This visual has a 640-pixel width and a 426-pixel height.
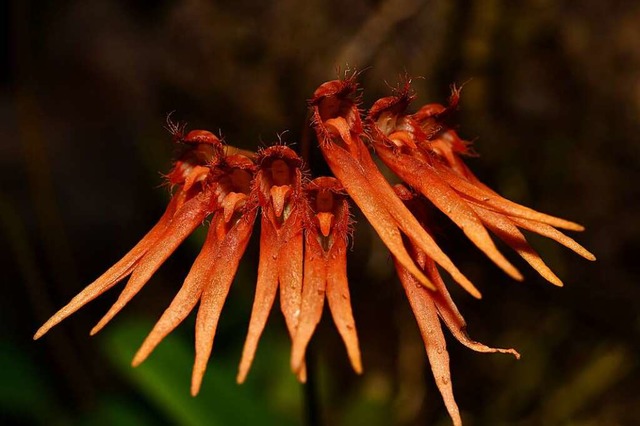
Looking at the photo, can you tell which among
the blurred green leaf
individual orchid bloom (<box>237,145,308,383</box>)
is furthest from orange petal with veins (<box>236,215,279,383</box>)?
the blurred green leaf

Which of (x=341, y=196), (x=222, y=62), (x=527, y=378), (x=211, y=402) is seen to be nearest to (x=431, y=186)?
(x=341, y=196)

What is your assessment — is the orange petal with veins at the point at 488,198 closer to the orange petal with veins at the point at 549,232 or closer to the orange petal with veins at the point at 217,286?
the orange petal with veins at the point at 549,232

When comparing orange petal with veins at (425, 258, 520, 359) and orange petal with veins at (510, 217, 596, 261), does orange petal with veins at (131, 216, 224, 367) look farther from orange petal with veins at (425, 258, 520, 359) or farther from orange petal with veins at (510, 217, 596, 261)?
orange petal with veins at (510, 217, 596, 261)

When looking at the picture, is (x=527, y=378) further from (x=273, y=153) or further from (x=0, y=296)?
(x=0, y=296)

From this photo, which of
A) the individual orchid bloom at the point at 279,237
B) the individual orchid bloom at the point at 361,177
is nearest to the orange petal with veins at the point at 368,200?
the individual orchid bloom at the point at 361,177

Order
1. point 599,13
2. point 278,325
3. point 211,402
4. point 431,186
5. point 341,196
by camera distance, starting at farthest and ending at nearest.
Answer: point 599,13 < point 278,325 < point 211,402 < point 341,196 < point 431,186

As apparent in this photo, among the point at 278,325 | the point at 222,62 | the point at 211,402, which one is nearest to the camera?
the point at 211,402
